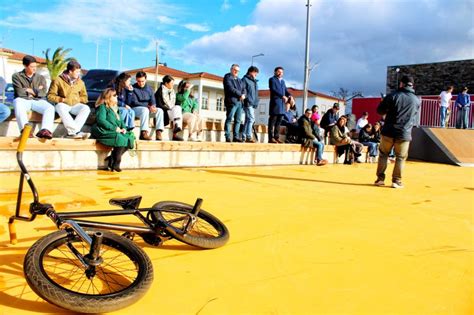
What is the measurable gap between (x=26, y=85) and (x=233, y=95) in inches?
172

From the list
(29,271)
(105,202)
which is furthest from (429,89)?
(29,271)

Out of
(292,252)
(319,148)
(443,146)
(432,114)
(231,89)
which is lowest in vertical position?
(292,252)

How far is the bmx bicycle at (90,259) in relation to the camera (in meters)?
2.05

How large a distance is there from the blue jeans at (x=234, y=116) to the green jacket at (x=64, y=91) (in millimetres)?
3507

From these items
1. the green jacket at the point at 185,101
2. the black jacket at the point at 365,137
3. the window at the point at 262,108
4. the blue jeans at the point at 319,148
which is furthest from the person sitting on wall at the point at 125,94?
the window at the point at 262,108

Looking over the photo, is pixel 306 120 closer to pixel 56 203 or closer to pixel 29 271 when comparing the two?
pixel 56 203

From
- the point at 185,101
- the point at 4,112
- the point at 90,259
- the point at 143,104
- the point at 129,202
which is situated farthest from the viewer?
the point at 185,101

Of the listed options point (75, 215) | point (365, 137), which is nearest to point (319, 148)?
point (365, 137)

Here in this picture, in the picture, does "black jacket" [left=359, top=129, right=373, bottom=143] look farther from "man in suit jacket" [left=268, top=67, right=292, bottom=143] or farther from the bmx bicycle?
the bmx bicycle

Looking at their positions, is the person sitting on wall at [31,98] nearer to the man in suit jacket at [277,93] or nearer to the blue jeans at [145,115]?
the blue jeans at [145,115]

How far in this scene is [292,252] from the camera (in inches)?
130

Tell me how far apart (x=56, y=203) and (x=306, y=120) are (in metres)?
8.01

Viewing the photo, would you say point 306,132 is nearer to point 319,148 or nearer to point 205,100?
point 319,148

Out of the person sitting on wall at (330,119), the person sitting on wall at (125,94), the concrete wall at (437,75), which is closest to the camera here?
the person sitting on wall at (125,94)
